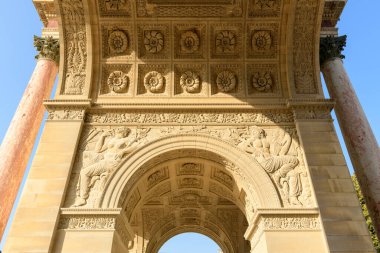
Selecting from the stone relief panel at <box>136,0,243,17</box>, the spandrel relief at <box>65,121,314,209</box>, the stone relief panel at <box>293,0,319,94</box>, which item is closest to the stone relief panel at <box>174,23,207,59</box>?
the stone relief panel at <box>136,0,243,17</box>

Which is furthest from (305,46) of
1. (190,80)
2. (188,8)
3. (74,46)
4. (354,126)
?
(74,46)

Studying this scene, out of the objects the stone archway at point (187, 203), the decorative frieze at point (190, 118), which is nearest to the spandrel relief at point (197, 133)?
the decorative frieze at point (190, 118)

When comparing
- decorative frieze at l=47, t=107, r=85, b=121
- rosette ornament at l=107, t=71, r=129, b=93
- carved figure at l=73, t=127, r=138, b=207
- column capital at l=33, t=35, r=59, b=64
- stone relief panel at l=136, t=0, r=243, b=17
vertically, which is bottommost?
carved figure at l=73, t=127, r=138, b=207

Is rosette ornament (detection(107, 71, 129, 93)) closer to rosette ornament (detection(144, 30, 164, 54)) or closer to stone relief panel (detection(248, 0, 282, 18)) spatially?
rosette ornament (detection(144, 30, 164, 54))

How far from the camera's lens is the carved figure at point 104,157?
371 inches

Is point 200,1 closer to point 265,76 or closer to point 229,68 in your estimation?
point 229,68

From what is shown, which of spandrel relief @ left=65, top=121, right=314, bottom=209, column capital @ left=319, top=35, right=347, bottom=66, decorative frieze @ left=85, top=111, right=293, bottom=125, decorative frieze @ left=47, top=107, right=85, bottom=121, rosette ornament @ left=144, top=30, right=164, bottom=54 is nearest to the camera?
spandrel relief @ left=65, top=121, right=314, bottom=209

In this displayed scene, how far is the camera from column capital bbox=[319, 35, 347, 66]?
11.5m

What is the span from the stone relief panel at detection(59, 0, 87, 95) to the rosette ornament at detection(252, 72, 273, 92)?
593cm

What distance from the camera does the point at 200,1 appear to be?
11266 millimetres

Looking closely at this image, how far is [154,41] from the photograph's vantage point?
11.8 metres

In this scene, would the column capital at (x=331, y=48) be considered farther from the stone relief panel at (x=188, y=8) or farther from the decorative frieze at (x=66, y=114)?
the decorative frieze at (x=66, y=114)

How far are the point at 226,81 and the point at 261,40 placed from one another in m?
1.90

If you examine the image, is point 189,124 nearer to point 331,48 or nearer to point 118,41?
point 118,41
